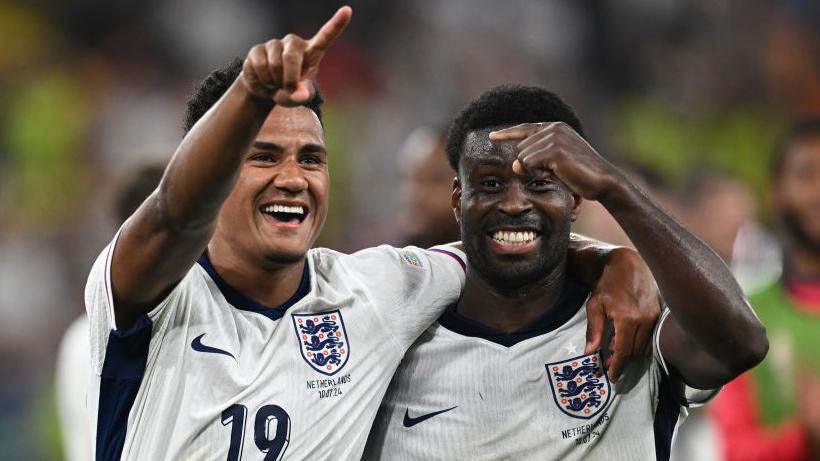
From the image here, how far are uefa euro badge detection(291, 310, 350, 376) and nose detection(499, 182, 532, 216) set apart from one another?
553mm

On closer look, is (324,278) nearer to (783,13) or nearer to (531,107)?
(531,107)

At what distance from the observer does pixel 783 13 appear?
33.9 feet

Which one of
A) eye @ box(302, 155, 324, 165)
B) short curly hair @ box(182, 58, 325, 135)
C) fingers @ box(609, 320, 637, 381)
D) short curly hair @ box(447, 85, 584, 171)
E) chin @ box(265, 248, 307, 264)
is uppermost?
short curly hair @ box(182, 58, 325, 135)

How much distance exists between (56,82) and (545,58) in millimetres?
3874

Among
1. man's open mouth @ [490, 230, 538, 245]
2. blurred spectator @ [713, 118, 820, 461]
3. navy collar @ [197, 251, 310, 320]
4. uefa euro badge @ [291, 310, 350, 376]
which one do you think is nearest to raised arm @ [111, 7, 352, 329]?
navy collar @ [197, 251, 310, 320]

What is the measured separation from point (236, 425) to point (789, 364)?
9.44 feet

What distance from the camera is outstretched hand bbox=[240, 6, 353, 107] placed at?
2.46m

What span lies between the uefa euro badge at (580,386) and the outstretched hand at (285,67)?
1180 mm

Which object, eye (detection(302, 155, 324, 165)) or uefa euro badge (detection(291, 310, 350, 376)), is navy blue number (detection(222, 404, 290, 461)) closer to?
uefa euro badge (detection(291, 310, 350, 376))

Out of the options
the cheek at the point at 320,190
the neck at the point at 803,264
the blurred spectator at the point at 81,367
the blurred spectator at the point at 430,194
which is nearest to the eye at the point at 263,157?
the cheek at the point at 320,190

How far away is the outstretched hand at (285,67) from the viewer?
8.06ft

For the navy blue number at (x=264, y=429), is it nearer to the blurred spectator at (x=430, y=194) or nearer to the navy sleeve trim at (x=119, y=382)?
the navy sleeve trim at (x=119, y=382)

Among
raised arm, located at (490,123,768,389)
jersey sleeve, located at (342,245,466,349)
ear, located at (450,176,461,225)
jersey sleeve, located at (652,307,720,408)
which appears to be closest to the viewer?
raised arm, located at (490,123,768,389)

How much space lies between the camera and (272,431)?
294cm
